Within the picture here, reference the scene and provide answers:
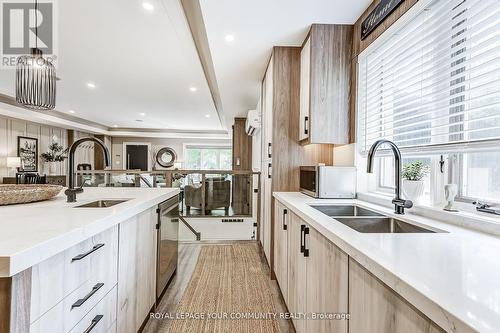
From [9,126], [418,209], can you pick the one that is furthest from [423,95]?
[9,126]

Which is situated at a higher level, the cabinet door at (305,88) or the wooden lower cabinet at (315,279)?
the cabinet door at (305,88)

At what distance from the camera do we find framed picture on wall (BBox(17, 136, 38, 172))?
22.6 ft

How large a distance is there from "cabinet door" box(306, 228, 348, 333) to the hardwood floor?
0.73 metres

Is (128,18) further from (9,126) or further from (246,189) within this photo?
(9,126)

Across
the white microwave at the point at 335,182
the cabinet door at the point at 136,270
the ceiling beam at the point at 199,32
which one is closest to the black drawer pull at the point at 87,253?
the cabinet door at the point at 136,270

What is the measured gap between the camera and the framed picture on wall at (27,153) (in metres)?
6.88

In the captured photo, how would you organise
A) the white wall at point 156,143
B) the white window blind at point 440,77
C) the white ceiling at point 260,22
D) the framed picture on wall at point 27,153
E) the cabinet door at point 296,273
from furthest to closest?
the white wall at point 156,143 < the framed picture on wall at point 27,153 < the white ceiling at point 260,22 < the cabinet door at point 296,273 < the white window blind at point 440,77

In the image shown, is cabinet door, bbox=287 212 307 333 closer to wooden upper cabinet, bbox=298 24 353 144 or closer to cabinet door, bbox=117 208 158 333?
wooden upper cabinet, bbox=298 24 353 144

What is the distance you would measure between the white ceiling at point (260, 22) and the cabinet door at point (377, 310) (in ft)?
6.18

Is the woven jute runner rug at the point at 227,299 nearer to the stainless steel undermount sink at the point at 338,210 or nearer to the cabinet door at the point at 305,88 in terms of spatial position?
the stainless steel undermount sink at the point at 338,210

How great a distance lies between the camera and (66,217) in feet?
3.74

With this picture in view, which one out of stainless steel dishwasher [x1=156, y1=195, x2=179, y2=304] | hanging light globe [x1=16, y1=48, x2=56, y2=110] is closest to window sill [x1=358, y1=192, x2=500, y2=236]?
stainless steel dishwasher [x1=156, y1=195, x2=179, y2=304]

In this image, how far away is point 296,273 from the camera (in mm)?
1712

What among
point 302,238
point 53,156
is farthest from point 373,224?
point 53,156
